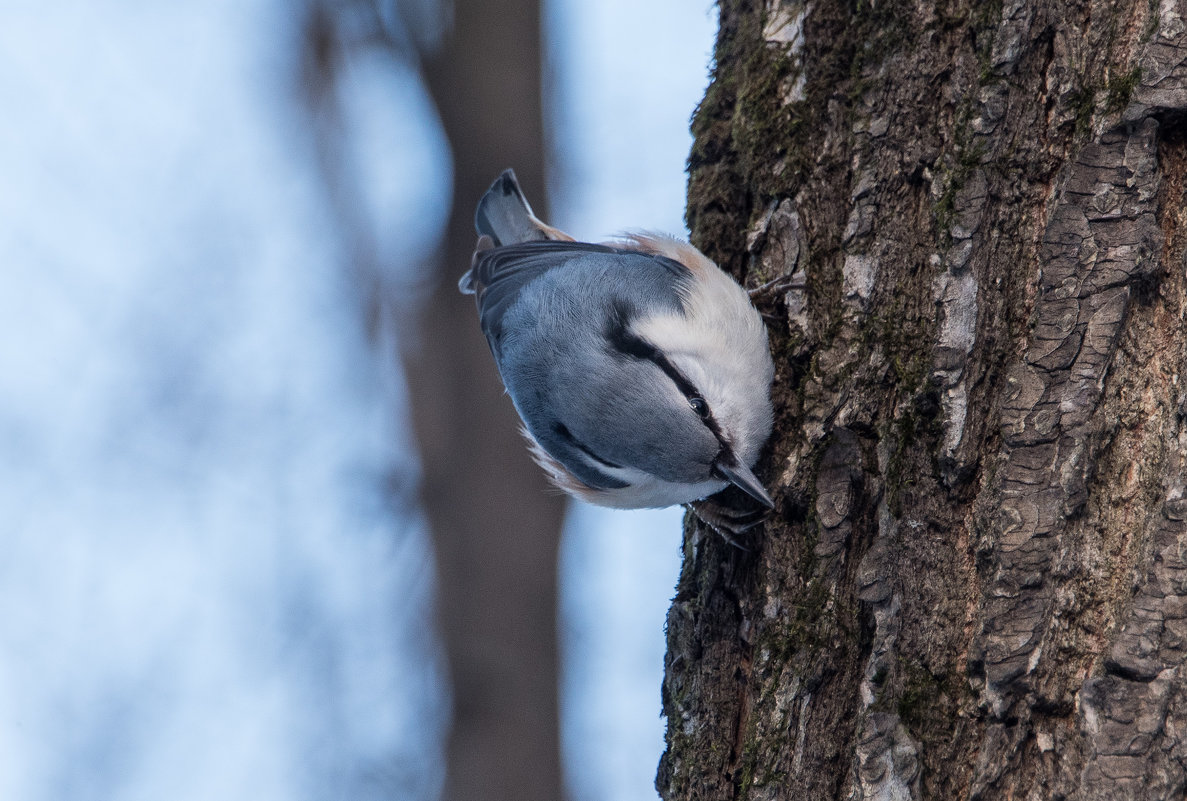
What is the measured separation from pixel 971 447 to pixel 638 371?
0.84 meters

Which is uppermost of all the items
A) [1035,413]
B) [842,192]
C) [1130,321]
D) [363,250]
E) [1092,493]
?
[363,250]

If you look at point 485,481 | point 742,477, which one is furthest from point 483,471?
point 742,477

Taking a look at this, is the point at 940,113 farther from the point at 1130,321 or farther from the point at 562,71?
the point at 562,71

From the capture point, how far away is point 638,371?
6.95 ft

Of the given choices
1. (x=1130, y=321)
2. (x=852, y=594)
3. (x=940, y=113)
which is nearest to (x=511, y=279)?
(x=940, y=113)

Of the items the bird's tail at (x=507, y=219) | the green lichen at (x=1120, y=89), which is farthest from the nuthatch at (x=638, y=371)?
the green lichen at (x=1120, y=89)

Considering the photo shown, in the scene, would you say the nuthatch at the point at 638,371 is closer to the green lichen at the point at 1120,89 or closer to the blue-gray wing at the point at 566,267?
the blue-gray wing at the point at 566,267

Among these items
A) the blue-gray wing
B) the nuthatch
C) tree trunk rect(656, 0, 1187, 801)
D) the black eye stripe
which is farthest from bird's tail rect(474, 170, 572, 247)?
tree trunk rect(656, 0, 1187, 801)

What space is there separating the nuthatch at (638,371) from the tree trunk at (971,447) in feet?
0.42

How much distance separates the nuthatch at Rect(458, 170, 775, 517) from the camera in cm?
199

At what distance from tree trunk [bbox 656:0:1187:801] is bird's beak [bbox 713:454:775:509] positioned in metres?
0.03

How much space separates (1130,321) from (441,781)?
3.07m

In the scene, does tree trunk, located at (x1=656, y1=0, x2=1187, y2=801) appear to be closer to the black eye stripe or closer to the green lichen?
the green lichen

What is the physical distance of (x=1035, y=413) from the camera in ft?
4.46
